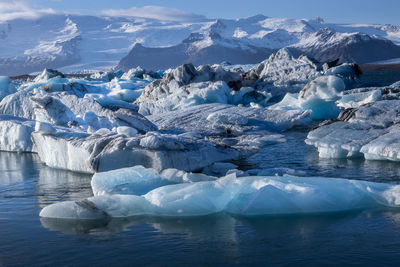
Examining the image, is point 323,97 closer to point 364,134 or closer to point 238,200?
point 364,134

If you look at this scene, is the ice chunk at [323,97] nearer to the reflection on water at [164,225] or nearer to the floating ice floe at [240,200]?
the floating ice floe at [240,200]

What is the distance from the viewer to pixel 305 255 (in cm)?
396

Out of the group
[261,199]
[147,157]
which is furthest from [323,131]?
[261,199]

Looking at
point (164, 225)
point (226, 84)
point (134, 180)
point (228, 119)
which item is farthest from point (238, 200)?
point (226, 84)

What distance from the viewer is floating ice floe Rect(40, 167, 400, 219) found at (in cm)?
511

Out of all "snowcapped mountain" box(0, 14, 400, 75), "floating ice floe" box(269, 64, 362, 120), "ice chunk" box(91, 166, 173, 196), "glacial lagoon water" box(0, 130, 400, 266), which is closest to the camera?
"glacial lagoon water" box(0, 130, 400, 266)

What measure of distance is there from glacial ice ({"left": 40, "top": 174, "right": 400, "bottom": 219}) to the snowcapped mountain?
104265 mm

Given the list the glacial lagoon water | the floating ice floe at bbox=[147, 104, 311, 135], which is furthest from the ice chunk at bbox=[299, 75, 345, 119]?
the glacial lagoon water

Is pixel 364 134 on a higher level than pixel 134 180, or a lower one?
higher

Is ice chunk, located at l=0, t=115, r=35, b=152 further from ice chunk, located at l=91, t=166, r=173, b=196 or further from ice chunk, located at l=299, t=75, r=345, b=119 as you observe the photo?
ice chunk, located at l=299, t=75, r=345, b=119

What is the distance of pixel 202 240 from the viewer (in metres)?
4.39

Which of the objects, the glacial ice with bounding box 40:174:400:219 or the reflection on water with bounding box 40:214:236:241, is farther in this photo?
the glacial ice with bounding box 40:174:400:219

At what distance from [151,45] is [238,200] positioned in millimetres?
138815

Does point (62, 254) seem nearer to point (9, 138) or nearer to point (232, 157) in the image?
point (232, 157)
